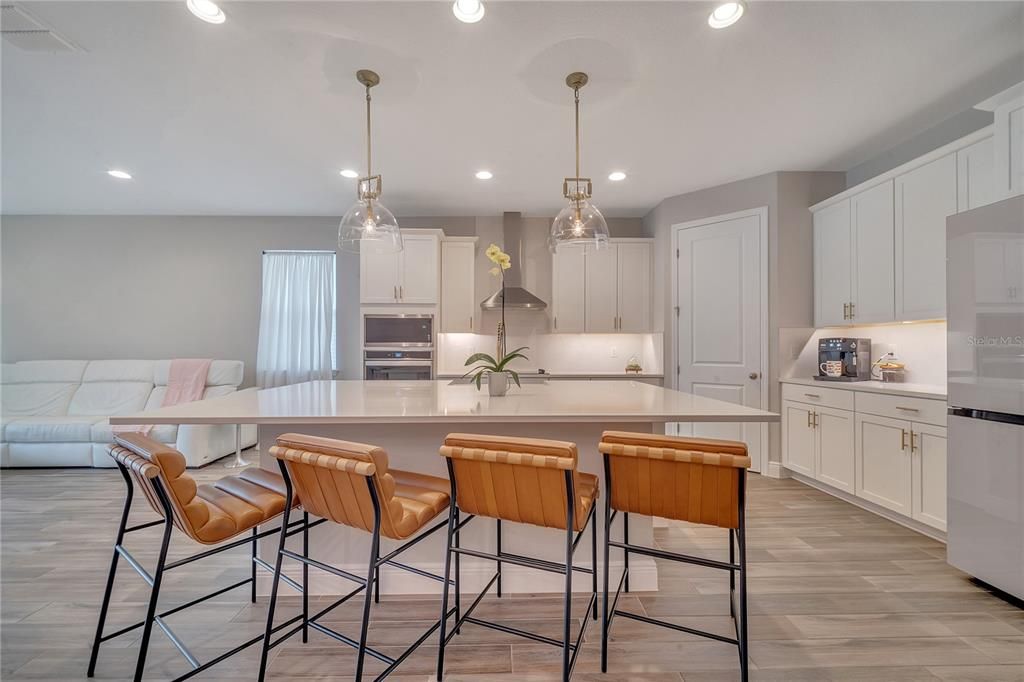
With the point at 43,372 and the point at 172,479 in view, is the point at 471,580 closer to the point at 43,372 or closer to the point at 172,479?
the point at 172,479

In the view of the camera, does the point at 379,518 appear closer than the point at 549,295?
Yes

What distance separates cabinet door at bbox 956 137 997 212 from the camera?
2.41 meters

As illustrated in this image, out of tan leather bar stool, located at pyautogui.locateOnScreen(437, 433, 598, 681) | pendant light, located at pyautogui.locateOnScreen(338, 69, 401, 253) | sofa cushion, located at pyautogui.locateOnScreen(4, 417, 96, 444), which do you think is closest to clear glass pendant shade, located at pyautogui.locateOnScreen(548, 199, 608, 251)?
pendant light, located at pyautogui.locateOnScreen(338, 69, 401, 253)

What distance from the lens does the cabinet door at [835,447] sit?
10.2 feet

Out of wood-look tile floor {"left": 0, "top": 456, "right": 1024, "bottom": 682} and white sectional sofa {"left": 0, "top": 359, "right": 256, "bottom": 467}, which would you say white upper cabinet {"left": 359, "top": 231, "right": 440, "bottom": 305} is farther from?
wood-look tile floor {"left": 0, "top": 456, "right": 1024, "bottom": 682}

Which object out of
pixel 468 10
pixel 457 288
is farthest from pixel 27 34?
pixel 457 288

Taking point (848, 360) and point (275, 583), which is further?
point (848, 360)

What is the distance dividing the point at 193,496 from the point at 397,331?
10.5 feet

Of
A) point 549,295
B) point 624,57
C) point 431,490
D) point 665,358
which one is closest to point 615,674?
point 431,490

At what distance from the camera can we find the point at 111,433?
3936mm

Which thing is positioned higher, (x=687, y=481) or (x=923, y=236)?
(x=923, y=236)

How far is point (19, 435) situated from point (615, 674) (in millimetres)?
5372

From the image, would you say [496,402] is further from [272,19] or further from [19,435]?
[19,435]

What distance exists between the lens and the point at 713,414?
5.40 feet
